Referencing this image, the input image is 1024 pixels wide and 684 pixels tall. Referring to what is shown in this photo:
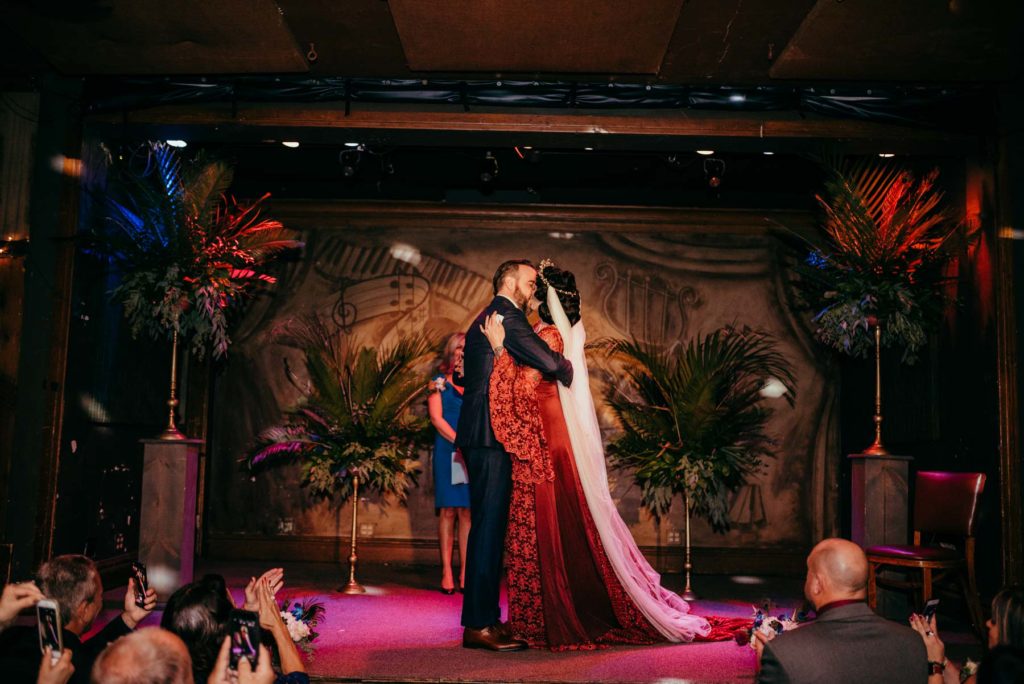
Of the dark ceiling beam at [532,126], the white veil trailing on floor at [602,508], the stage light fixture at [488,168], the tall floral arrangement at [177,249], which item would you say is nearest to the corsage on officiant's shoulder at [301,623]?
the white veil trailing on floor at [602,508]

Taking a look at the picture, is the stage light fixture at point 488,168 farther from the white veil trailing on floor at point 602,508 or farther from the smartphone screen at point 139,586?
the smartphone screen at point 139,586

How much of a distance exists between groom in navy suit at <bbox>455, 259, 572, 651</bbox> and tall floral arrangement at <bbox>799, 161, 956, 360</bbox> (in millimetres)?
2461

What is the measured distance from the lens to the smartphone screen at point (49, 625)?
8.30ft

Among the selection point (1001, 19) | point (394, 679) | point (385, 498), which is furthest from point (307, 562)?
point (1001, 19)

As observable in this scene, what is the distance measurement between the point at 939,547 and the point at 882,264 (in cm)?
186

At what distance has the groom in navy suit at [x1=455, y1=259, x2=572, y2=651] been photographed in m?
5.06

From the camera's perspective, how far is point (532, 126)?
21.6ft

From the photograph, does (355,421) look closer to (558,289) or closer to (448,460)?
(448,460)

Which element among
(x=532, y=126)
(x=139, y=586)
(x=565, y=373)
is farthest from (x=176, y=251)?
(x=139, y=586)

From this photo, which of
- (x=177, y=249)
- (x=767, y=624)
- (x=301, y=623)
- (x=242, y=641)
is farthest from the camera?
(x=177, y=249)

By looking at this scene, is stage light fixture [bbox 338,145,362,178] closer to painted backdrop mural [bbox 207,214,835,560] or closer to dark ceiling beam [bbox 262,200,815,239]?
dark ceiling beam [bbox 262,200,815,239]

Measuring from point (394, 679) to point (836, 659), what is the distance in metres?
2.43

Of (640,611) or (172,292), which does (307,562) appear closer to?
(172,292)

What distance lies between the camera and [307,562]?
8938 mm
